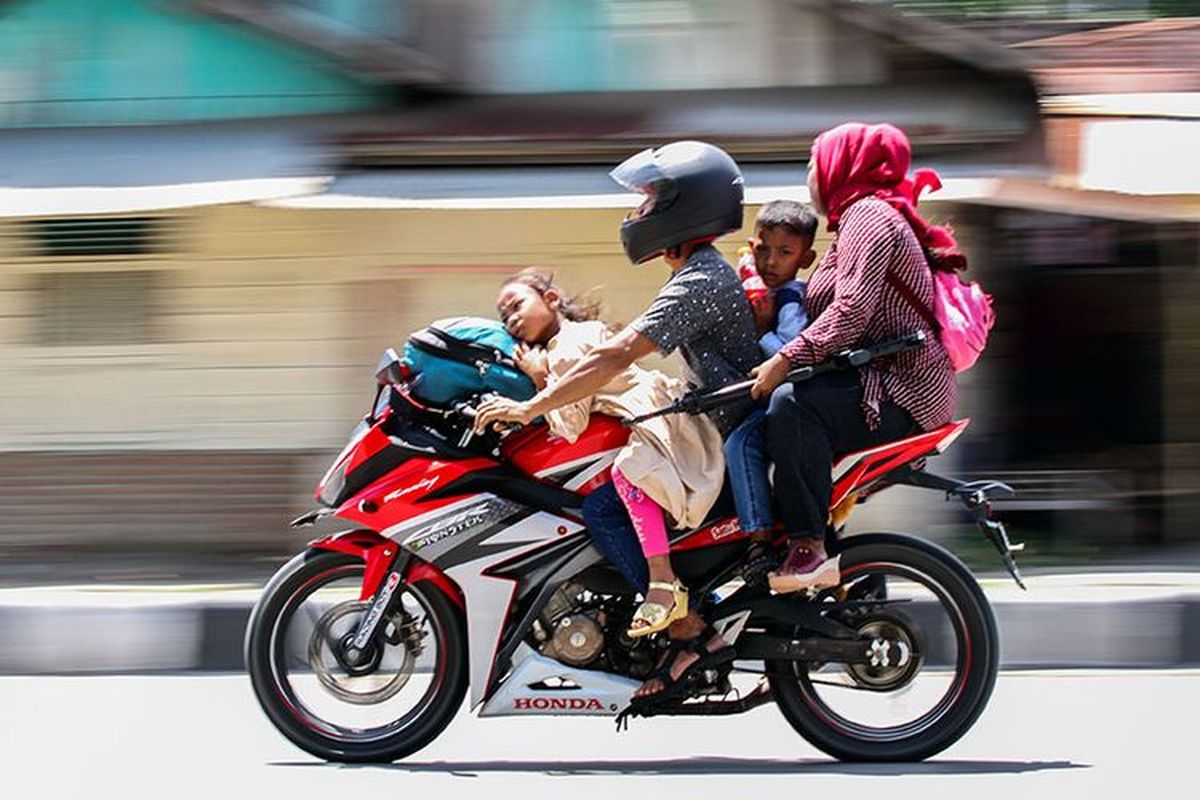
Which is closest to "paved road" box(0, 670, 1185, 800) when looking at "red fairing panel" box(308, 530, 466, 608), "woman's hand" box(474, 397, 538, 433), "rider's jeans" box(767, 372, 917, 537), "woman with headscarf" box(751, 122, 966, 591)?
"red fairing panel" box(308, 530, 466, 608)

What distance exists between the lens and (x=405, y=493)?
6.13m

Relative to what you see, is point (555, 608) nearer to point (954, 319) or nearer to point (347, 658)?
point (347, 658)

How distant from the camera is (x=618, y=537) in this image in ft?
19.8

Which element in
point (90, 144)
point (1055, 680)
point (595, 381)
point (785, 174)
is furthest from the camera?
point (90, 144)

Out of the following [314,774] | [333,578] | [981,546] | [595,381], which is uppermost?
[595,381]

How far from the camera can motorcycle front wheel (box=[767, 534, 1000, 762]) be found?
612 cm

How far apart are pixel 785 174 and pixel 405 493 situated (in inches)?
170

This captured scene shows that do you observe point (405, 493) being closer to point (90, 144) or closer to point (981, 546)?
point (981, 546)

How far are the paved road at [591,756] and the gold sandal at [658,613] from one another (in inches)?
16.2

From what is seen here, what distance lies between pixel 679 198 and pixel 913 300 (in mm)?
687

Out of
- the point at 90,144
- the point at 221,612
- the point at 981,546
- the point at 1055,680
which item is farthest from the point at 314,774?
the point at 90,144

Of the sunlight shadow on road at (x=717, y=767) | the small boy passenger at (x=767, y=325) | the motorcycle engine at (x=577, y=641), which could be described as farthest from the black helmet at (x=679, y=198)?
the sunlight shadow on road at (x=717, y=767)

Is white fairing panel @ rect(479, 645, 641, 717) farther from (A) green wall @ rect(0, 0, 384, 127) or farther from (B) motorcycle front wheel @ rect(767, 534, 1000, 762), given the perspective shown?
(A) green wall @ rect(0, 0, 384, 127)

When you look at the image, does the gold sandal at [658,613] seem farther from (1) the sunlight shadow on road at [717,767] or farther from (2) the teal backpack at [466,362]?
(2) the teal backpack at [466,362]
